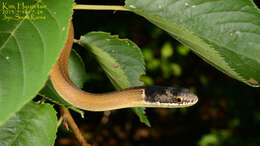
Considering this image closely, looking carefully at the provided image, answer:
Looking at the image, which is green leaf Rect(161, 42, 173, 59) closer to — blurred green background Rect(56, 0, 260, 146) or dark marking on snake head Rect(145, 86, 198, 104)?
blurred green background Rect(56, 0, 260, 146)

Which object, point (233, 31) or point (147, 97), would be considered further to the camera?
point (147, 97)

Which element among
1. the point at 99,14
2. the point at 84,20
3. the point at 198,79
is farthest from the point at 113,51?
the point at 198,79

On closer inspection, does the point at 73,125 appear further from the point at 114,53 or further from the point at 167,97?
the point at 167,97

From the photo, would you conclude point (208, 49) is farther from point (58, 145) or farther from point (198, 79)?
point (198, 79)

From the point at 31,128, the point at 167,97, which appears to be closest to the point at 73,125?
the point at 31,128

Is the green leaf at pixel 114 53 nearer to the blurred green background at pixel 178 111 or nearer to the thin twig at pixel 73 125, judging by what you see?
the thin twig at pixel 73 125
